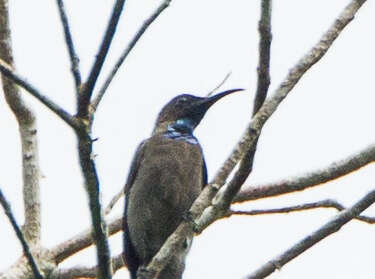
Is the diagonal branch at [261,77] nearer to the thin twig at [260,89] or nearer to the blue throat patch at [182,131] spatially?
the thin twig at [260,89]

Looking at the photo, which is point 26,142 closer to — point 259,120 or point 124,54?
point 124,54

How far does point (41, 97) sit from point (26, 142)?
2.09 metres

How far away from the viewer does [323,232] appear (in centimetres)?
431

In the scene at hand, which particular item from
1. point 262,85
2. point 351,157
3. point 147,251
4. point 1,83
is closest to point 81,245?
point 147,251

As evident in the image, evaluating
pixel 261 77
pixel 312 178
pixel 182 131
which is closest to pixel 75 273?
pixel 312 178

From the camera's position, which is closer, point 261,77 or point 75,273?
point 261,77

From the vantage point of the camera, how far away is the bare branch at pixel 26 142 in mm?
5523

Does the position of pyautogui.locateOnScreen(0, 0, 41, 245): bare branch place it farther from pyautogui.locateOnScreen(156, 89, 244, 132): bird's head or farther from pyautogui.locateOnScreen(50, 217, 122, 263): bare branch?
pyautogui.locateOnScreen(156, 89, 244, 132): bird's head

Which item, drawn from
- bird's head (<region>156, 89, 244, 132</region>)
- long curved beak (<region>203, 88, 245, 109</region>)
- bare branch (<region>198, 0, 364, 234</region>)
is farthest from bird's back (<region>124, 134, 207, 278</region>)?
bare branch (<region>198, 0, 364, 234</region>)

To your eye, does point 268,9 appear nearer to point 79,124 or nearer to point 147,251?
point 79,124

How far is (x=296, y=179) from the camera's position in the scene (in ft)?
18.5

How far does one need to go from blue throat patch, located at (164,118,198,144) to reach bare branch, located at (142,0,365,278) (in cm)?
290

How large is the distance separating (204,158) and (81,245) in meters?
1.65

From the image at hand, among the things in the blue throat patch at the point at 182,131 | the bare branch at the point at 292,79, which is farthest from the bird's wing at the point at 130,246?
the bare branch at the point at 292,79
